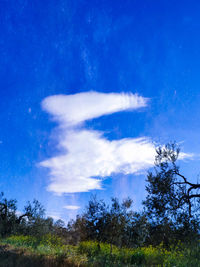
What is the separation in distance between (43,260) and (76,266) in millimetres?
2099

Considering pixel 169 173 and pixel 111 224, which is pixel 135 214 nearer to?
pixel 111 224

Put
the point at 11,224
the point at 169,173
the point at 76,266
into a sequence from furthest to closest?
the point at 11,224 < the point at 169,173 < the point at 76,266

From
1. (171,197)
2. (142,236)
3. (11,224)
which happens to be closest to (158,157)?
(171,197)

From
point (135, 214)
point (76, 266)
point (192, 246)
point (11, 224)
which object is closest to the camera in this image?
point (76, 266)

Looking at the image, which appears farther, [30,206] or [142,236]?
[30,206]

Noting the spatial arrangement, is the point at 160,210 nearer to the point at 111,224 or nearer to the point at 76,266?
the point at 111,224

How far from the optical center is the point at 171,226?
16.0 meters

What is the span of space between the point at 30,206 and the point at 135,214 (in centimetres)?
1501

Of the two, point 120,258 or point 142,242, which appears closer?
point 120,258

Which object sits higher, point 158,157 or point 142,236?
point 158,157

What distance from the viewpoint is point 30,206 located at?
3419 centimetres

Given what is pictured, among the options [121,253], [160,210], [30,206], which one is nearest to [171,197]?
[160,210]

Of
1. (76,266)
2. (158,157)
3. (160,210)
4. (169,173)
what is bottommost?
(76,266)

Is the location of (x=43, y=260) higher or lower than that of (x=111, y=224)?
lower
